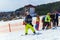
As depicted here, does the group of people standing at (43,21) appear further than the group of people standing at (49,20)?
No

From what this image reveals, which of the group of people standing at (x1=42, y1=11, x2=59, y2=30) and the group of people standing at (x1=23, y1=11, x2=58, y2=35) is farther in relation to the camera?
the group of people standing at (x1=42, y1=11, x2=59, y2=30)

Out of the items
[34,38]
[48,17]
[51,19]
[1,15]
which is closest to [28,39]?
[34,38]

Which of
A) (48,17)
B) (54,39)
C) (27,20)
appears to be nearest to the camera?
(54,39)

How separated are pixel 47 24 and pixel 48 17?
614mm

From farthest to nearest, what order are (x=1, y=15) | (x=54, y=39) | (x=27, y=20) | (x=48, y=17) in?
1. (x=1, y=15)
2. (x=48, y=17)
3. (x=27, y=20)
4. (x=54, y=39)

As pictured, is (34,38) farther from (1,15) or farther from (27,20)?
(1,15)

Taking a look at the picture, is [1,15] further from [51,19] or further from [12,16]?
[51,19]

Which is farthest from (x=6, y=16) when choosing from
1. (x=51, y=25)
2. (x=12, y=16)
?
(x=51, y=25)

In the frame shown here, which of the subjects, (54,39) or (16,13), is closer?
(54,39)

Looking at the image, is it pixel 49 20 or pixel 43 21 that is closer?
pixel 49 20

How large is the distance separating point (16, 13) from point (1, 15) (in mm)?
3832

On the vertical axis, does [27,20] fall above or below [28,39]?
above

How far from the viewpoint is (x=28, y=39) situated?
41.9 feet

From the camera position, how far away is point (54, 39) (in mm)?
11805
